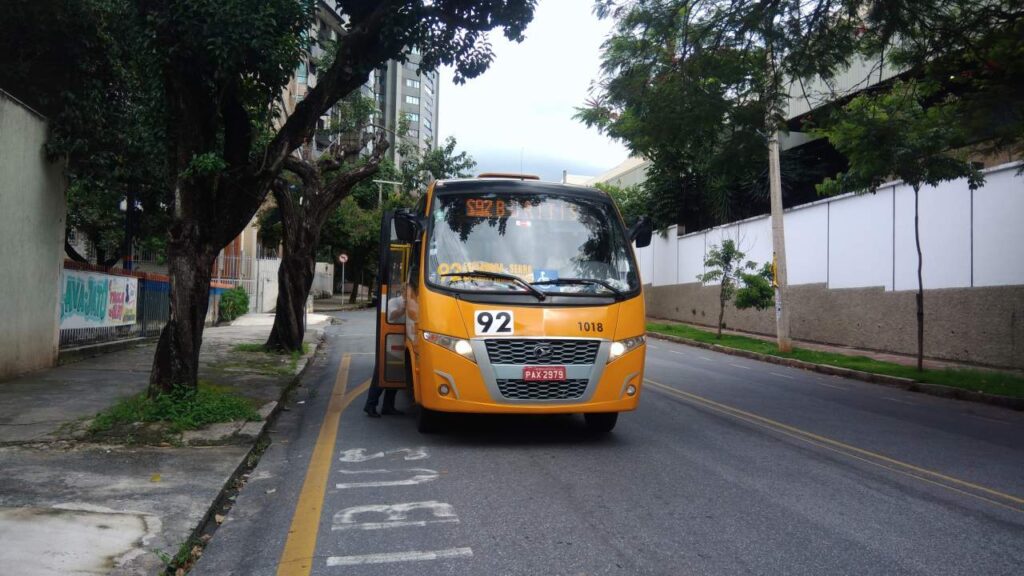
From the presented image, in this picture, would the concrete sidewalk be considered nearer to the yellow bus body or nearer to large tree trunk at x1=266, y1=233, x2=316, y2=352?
the yellow bus body

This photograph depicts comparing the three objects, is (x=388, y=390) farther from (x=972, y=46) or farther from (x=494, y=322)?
(x=972, y=46)

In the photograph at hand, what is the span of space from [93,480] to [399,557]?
8.88 feet

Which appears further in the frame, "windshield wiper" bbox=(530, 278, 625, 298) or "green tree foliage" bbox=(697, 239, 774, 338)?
"green tree foliage" bbox=(697, 239, 774, 338)

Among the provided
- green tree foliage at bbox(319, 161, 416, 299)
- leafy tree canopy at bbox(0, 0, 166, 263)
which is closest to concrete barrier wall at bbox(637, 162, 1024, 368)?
leafy tree canopy at bbox(0, 0, 166, 263)

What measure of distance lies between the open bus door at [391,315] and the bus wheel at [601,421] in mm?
2170

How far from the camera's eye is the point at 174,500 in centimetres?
521

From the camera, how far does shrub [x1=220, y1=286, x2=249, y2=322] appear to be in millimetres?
25578

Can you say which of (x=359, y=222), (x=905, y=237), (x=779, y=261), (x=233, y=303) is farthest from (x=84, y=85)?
(x=359, y=222)

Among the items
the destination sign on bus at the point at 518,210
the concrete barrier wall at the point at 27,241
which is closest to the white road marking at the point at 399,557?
the destination sign on bus at the point at 518,210

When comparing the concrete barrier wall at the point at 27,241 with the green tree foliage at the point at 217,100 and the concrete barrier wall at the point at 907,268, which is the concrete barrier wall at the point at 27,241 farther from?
the concrete barrier wall at the point at 907,268

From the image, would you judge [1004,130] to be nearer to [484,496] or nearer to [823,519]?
[823,519]

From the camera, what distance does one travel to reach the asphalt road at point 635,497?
4.29 meters

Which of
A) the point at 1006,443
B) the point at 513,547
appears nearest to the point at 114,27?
the point at 513,547

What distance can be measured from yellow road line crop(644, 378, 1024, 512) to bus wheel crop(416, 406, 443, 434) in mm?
3596
